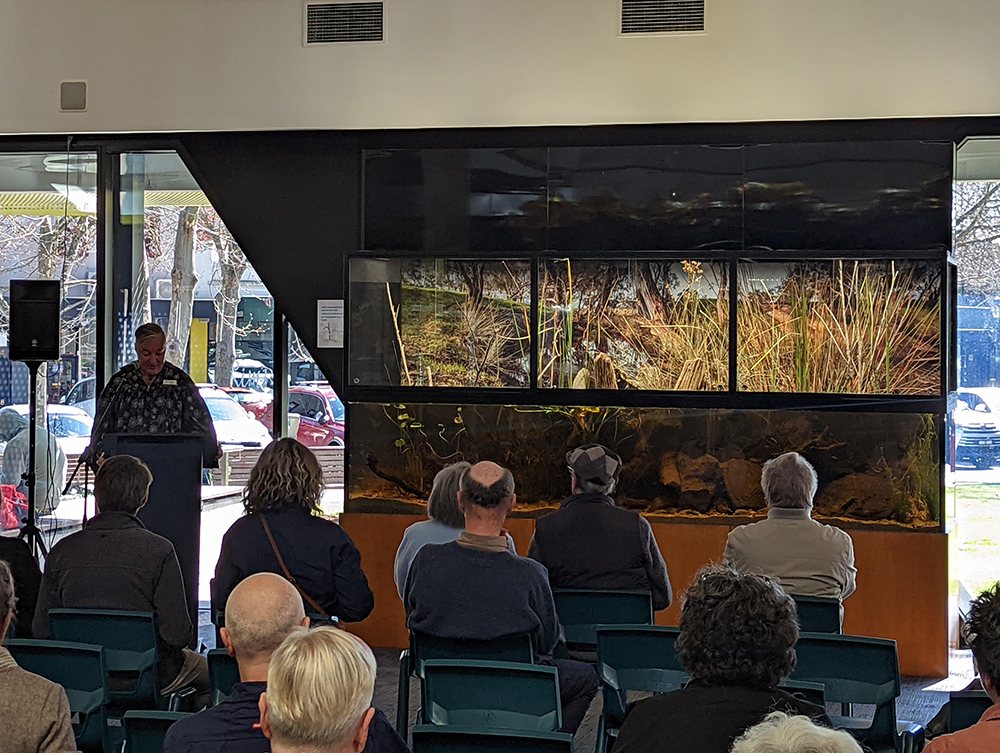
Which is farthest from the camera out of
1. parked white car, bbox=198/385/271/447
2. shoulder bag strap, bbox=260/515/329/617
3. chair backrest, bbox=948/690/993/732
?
parked white car, bbox=198/385/271/447

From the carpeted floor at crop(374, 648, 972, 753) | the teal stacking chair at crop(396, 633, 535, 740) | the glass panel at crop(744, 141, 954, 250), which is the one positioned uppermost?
the glass panel at crop(744, 141, 954, 250)

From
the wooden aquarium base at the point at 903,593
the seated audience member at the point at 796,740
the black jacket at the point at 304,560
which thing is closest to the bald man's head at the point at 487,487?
the black jacket at the point at 304,560

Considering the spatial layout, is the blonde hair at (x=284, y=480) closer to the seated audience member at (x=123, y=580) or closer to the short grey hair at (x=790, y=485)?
the seated audience member at (x=123, y=580)

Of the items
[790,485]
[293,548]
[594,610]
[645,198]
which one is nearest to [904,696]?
[790,485]

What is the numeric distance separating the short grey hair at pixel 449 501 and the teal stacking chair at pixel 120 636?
121 centimetres

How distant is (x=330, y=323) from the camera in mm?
6781

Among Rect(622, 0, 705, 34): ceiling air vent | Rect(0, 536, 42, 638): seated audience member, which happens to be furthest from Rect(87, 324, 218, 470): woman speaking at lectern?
Rect(622, 0, 705, 34): ceiling air vent

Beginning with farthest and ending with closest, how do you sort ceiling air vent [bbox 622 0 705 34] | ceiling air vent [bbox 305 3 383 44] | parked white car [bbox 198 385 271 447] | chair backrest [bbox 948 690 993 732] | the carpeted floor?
parked white car [bbox 198 385 271 447]
ceiling air vent [bbox 305 3 383 44]
ceiling air vent [bbox 622 0 705 34]
the carpeted floor
chair backrest [bbox 948 690 993 732]

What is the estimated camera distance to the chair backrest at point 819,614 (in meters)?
3.85

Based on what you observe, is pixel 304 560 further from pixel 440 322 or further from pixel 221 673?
pixel 440 322

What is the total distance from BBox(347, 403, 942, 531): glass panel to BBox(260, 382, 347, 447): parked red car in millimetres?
421

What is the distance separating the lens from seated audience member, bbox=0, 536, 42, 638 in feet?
13.8

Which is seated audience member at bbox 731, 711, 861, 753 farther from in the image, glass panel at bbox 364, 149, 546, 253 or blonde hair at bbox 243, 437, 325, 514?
glass panel at bbox 364, 149, 546, 253

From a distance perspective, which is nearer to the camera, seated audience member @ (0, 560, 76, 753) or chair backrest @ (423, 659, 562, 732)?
seated audience member @ (0, 560, 76, 753)
